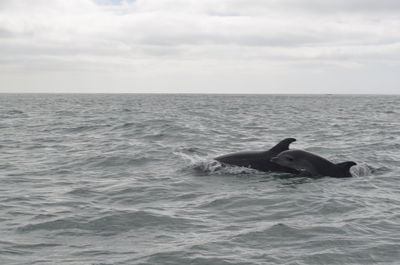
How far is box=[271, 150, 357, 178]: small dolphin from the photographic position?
49.4 ft

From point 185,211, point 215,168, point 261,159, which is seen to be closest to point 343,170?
point 261,159

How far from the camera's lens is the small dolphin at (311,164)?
15.1m

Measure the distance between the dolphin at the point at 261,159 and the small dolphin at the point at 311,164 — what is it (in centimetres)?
16

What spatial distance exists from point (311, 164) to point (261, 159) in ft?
4.76

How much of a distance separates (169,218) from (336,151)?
12451 millimetres

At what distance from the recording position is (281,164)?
15.4 m

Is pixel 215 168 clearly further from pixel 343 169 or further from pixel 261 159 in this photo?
pixel 343 169

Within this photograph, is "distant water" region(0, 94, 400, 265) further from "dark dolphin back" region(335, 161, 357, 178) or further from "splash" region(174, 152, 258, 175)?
"dark dolphin back" region(335, 161, 357, 178)

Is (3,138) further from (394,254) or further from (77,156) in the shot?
(394,254)

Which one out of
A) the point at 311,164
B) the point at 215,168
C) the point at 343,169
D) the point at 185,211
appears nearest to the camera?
the point at 185,211

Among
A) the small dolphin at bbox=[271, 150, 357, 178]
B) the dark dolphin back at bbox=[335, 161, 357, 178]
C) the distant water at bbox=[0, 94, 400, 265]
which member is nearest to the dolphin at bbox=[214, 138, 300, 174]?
the small dolphin at bbox=[271, 150, 357, 178]

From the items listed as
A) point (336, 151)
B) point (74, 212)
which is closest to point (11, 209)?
point (74, 212)

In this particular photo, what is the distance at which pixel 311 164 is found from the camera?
15273 mm

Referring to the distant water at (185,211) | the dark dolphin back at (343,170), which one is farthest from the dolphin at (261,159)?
the dark dolphin back at (343,170)
